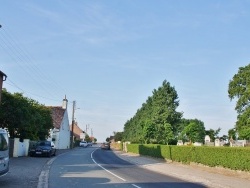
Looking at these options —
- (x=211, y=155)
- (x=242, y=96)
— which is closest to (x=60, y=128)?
(x=242, y=96)

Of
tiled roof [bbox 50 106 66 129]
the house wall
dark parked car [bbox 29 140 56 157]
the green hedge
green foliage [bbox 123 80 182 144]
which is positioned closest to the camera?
the green hedge

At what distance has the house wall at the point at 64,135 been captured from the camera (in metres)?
77.4

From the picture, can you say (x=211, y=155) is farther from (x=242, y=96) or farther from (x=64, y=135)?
(x=64, y=135)

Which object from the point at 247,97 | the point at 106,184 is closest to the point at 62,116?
the point at 247,97

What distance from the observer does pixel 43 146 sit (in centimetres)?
3912

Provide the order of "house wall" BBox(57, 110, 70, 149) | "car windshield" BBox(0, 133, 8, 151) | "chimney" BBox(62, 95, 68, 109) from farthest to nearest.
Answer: "chimney" BBox(62, 95, 68, 109)
"house wall" BBox(57, 110, 70, 149)
"car windshield" BBox(0, 133, 8, 151)

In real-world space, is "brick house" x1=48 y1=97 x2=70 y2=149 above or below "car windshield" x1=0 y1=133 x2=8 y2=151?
above

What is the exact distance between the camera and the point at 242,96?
2562 inches

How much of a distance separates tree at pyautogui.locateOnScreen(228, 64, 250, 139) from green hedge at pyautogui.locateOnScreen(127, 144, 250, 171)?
2452 cm

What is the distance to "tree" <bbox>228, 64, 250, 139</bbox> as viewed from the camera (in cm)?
6182

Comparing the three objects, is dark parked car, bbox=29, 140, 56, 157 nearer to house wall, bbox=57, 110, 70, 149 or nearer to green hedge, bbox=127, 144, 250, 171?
green hedge, bbox=127, 144, 250, 171

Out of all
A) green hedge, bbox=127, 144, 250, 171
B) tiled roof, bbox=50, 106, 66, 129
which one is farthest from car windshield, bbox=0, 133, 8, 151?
tiled roof, bbox=50, 106, 66, 129

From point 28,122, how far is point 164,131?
22975mm

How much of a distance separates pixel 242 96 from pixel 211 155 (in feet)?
133
